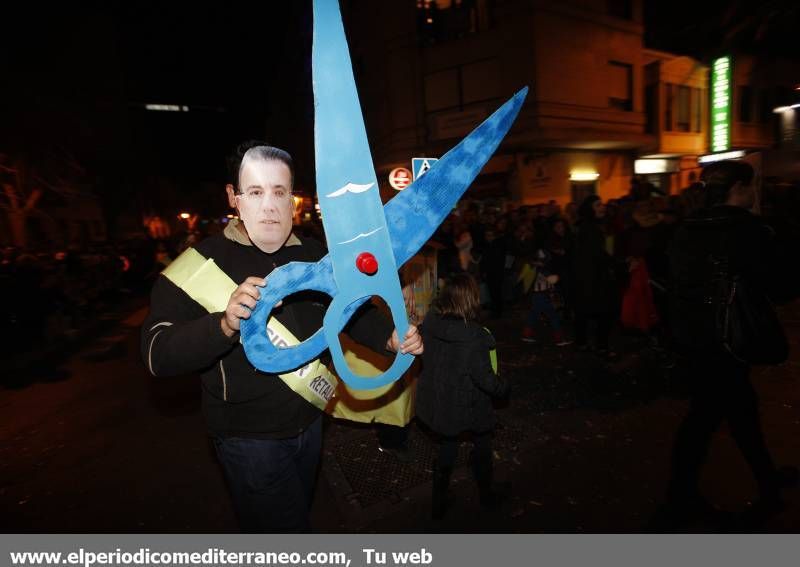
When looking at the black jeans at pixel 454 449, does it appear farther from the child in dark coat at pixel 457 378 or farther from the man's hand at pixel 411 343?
the man's hand at pixel 411 343

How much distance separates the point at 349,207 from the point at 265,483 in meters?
1.17

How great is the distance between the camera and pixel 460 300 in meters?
2.80

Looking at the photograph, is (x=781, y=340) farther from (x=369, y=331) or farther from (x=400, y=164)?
(x=400, y=164)

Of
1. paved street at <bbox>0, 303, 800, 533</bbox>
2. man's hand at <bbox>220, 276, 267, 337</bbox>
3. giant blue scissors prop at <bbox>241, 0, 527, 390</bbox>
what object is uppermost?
giant blue scissors prop at <bbox>241, 0, 527, 390</bbox>

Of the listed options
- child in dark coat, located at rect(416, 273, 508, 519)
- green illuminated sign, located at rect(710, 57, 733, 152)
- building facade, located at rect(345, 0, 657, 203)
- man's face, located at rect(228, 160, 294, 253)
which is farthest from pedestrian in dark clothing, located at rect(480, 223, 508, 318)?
green illuminated sign, located at rect(710, 57, 733, 152)

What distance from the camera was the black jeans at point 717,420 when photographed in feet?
7.94

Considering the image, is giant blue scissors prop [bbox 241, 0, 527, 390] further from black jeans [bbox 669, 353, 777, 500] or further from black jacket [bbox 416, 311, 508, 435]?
black jeans [bbox 669, 353, 777, 500]

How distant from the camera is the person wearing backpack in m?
2.33

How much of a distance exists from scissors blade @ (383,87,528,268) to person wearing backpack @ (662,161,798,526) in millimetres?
1720

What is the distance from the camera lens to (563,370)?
531cm

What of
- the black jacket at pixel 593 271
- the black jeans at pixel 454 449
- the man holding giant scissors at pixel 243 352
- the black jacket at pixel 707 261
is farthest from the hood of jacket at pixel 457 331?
the black jacket at pixel 593 271

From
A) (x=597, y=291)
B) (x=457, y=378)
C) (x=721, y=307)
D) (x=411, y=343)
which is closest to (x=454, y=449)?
(x=457, y=378)

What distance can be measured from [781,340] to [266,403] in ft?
8.74

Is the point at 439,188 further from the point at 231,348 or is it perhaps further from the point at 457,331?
the point at 457,331
